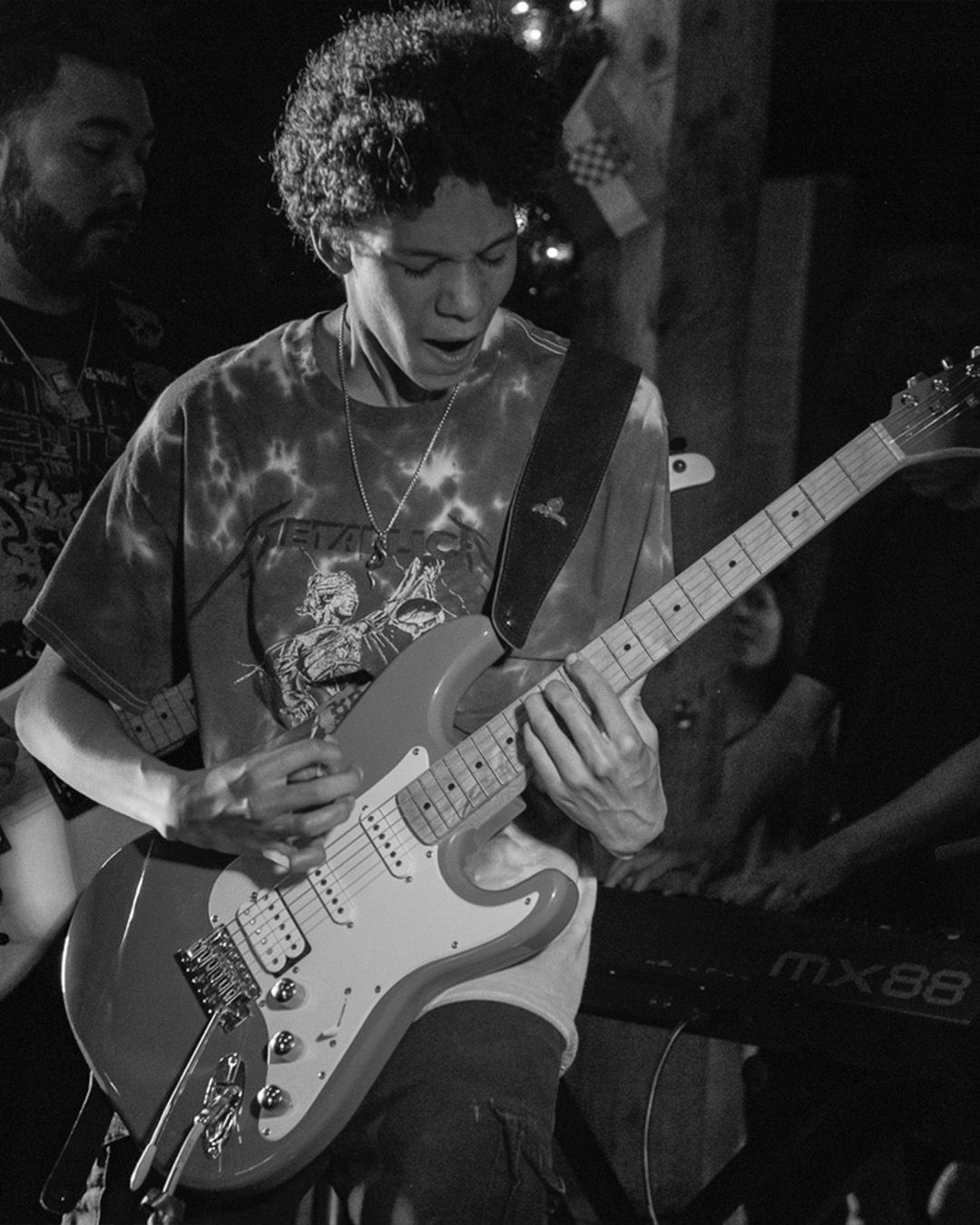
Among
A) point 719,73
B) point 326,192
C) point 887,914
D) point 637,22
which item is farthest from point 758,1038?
point 637,22

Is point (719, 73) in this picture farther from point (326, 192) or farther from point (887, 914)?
point (887, 914)

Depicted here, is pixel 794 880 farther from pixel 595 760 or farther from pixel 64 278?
pixel 64 278

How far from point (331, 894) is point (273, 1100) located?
0.24m

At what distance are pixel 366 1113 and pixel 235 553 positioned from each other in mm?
723

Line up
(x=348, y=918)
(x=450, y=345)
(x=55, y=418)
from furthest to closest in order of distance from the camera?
(x=55, y=418) < (x=450, y=345) < (x=348, y=918)

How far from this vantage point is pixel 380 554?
5.63 ft

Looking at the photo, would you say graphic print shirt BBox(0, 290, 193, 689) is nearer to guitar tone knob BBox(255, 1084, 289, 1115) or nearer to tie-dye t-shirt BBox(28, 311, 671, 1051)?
tie-dye t-shirt BBox(28, 311, 671, 1051)

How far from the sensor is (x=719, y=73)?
242 cm

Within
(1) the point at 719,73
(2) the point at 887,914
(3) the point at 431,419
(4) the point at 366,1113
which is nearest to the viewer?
(4) the point at 366,1113

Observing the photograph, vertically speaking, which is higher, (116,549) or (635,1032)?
(116,549)

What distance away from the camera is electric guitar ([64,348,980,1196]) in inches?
58.4

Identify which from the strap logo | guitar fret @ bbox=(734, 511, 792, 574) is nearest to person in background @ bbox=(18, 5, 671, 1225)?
the strap logo

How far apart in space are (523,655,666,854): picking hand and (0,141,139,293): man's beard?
1.50 meters

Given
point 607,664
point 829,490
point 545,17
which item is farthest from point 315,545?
point 545,17
